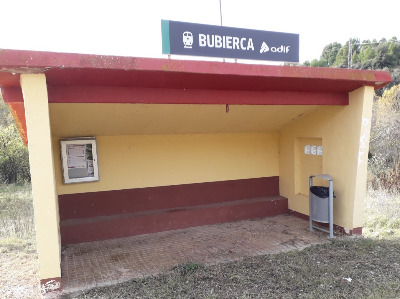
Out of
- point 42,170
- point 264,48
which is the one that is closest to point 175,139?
point 264,48

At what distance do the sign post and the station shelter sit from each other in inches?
29.6

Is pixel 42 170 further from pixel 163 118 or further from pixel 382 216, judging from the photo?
pixel 382 216

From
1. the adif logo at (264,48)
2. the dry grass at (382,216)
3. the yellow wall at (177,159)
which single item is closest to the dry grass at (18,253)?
the yellow wall at (177,159)

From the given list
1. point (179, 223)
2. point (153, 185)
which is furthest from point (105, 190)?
point (179, 223)

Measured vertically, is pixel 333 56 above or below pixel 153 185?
above

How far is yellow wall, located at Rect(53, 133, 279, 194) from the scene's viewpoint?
6.19m

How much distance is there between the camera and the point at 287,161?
7281mm

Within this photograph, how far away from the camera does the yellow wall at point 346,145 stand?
5.52 meters

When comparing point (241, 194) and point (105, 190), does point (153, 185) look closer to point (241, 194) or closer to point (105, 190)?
point (105, 190)

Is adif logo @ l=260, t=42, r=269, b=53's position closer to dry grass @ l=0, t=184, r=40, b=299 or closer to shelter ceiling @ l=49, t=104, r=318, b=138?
shelter ceiling @ l=49, t=104, r=318, b=138

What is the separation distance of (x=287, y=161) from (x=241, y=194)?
4.35 feet

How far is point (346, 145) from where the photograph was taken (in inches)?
226

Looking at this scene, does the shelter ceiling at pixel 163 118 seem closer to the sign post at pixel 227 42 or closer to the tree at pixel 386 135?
the sign post at pixel 227 42

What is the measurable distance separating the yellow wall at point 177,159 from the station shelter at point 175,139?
0.08ft
